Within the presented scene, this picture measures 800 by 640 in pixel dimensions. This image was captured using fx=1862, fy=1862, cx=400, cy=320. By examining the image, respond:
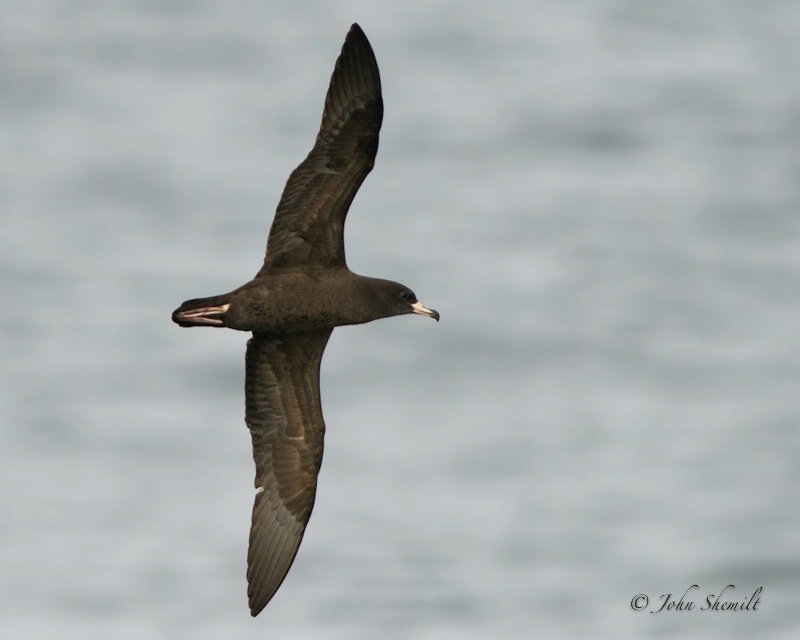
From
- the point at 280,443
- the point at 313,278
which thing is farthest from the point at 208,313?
the point at 280,443

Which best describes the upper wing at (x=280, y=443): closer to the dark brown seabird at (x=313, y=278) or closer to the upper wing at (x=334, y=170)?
the dark brown seabird at (x=313, y=278)

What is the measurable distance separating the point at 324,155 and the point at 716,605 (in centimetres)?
995

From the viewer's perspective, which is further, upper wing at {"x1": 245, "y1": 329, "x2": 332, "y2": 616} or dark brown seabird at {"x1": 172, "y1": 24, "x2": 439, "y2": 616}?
upper wing at {"x1": 245, "y1": 329, "x2": 332, "y2": 616}

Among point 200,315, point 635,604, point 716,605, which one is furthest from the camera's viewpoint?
point 635,604

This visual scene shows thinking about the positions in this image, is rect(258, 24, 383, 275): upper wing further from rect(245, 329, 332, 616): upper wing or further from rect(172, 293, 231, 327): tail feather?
rect(245, 329, 332, 616): upper wing

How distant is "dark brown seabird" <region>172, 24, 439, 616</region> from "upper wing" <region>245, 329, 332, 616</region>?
14 mm

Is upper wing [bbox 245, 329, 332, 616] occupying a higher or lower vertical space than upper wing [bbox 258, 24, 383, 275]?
lower

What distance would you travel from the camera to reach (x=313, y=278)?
57.5 ft

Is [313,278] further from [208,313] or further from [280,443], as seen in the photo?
[280,443]

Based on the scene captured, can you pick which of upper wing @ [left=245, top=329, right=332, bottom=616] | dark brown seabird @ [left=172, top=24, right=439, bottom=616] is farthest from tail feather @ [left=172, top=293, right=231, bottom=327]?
upper wing @ [left=245, top=329, right=332, bottom=616]

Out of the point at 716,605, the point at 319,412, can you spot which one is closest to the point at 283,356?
the point at 319,412

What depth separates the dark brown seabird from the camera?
17.4 metres

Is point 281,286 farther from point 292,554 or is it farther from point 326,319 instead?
point 292,554

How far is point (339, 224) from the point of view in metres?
17.6
